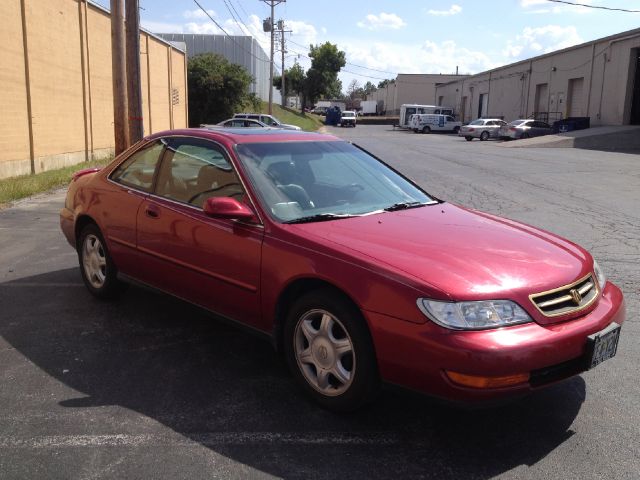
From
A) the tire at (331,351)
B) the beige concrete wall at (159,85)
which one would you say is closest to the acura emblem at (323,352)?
the tire at (331,351)

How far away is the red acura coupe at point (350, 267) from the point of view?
2.91m

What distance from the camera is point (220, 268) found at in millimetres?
3973

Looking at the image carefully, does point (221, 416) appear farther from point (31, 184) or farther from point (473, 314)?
point (31, 184)

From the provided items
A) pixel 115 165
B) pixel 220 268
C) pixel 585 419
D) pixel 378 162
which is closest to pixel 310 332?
pixel 220 268

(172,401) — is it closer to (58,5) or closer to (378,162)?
(378,162)

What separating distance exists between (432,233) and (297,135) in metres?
1.59

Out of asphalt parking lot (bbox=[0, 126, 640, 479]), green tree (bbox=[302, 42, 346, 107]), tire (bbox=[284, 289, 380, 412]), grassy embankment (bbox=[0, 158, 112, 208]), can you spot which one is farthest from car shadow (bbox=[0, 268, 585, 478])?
green tree (bbox=[302, 42, 346, 107])

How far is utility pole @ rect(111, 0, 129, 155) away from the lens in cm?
1352

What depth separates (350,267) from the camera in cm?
319

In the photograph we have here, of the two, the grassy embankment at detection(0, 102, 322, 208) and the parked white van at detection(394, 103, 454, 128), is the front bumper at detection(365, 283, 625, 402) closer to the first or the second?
the grassy embankment at detection(0, 102, 322, 208)

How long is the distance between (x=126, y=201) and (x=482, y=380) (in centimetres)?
333

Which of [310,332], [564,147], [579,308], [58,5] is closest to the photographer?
[579,308]

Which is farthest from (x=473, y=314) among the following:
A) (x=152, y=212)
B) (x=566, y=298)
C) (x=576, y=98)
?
(x=576, y=98)

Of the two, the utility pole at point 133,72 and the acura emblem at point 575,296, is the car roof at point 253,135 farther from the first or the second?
the utility pole at point 133,72
